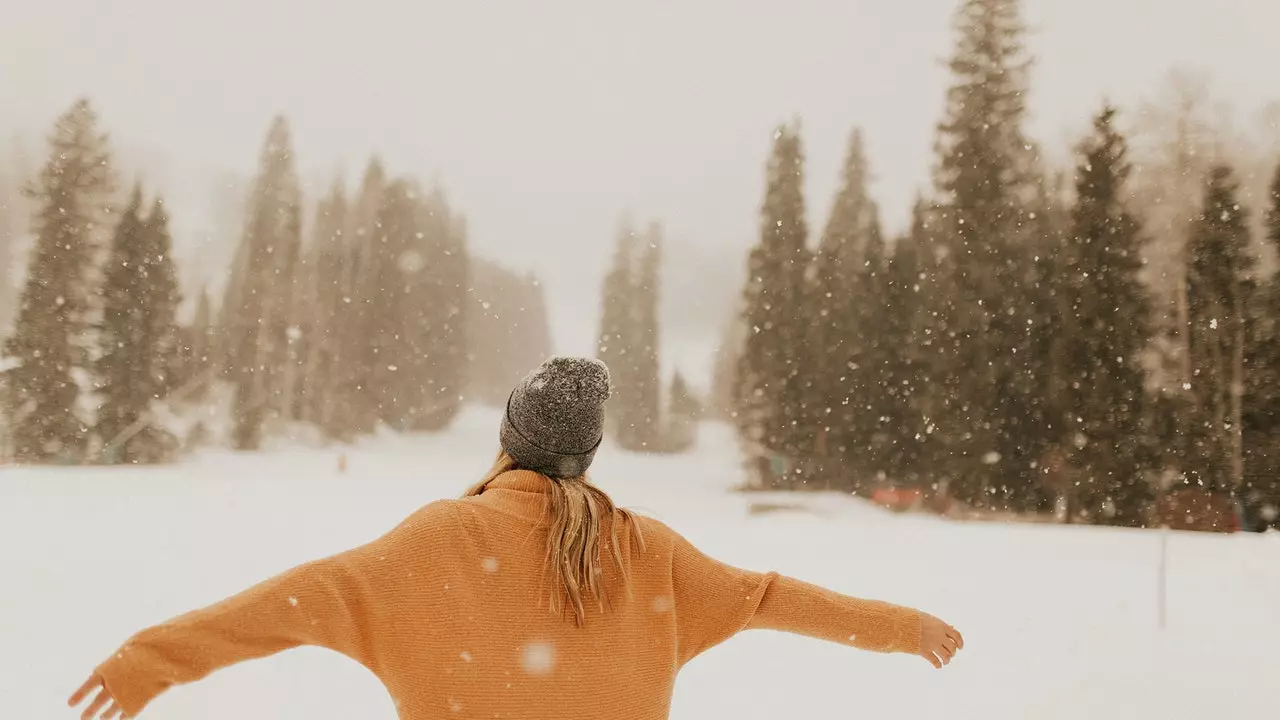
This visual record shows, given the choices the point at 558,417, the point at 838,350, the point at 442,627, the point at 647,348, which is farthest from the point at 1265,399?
the point at 647,348

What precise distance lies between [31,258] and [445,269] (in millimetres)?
16529

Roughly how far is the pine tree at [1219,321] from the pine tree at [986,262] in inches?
119

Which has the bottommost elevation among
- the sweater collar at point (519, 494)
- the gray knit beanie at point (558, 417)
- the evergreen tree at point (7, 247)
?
the sweater collar at point (519, 494)

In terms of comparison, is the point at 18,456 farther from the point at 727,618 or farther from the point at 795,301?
the point at 727,618

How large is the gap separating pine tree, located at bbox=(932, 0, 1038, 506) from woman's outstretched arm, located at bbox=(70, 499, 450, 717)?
17551 millimetres

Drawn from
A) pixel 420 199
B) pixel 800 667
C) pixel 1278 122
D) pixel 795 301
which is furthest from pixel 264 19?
pixel 800 667

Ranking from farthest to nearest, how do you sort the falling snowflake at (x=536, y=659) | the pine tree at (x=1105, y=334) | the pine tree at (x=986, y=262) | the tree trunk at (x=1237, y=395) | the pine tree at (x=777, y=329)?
1. the pine tree at (x=777, y=329)
2. the pine tree at (x=986, y=262)
3. the pine tree at (x=1105, y=334)
4. the tree trunk at (x=1237, y=395)
5. the falling snowflake at (x=536, y=659)

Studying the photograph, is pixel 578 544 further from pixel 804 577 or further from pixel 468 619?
pixel 804 577

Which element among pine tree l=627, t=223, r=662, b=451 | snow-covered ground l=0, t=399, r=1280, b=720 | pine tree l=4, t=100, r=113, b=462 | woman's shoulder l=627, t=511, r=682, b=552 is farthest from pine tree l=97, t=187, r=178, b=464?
woman's shoulder l=627, t=511, r=682, b=552

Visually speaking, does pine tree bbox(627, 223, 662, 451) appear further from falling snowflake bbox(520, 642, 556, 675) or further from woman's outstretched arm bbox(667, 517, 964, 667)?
falling snowflake bbox(520, 642, 556, 675)

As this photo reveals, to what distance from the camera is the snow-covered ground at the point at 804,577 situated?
554cm

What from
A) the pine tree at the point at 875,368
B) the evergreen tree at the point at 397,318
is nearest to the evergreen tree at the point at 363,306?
the evergreen tree at the point at 397,318

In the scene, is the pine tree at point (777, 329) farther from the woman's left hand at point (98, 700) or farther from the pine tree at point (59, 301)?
the woman's left hand at point (98, 700)

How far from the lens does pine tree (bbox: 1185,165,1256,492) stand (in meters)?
15.1
